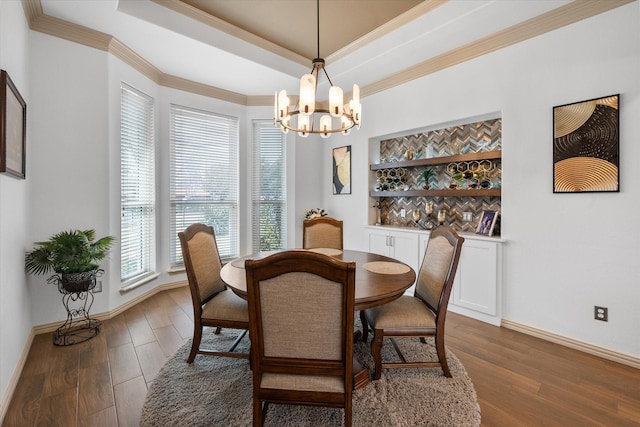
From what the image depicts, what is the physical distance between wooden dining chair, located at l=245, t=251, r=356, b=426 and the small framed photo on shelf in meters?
2.47

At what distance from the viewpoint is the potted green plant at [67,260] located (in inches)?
94.7

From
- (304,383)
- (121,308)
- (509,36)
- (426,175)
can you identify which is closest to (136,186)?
(121,308)

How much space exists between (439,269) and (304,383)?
4.04 ft

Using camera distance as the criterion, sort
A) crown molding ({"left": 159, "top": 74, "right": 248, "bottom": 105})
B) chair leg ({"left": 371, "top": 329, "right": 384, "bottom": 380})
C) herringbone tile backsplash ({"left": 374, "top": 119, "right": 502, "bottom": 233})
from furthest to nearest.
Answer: crown molding ({"left": 159, "top": 74, "right": 248, "bottom": 105}) < herringbone tile backsplash ({"left": 374, "top": 119, "right": 502, "bottom": 233}) < chair leg ({"left": 371, "top": 329, "right": 384, "bottom": 380})

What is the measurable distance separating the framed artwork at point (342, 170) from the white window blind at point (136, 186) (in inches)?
102

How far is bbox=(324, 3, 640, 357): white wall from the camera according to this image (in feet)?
7.22

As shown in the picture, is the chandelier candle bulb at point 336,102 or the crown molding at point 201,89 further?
the crown molding at point 201,89

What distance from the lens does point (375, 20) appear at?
3.01m

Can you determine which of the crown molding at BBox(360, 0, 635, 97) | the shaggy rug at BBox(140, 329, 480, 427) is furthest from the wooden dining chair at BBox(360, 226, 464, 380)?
the crown molding at BBox(360, 0, 635, 97)

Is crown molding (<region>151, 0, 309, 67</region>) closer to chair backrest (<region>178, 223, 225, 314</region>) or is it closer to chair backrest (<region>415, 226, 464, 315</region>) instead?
chair backrest (<region>178, 223, 225, 314</region>)

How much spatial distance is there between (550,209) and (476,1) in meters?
1.93

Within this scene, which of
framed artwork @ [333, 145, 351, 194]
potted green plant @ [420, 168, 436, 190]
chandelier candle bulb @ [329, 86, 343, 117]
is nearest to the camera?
chandelier candle bulb @ [329, 86, 343, 117]

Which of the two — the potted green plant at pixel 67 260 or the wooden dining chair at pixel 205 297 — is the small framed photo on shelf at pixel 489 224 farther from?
the potted green plant at pixel 67 260

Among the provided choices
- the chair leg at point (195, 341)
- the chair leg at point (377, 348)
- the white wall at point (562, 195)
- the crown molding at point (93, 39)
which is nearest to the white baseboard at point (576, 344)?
the white wall at point (562, 195)
